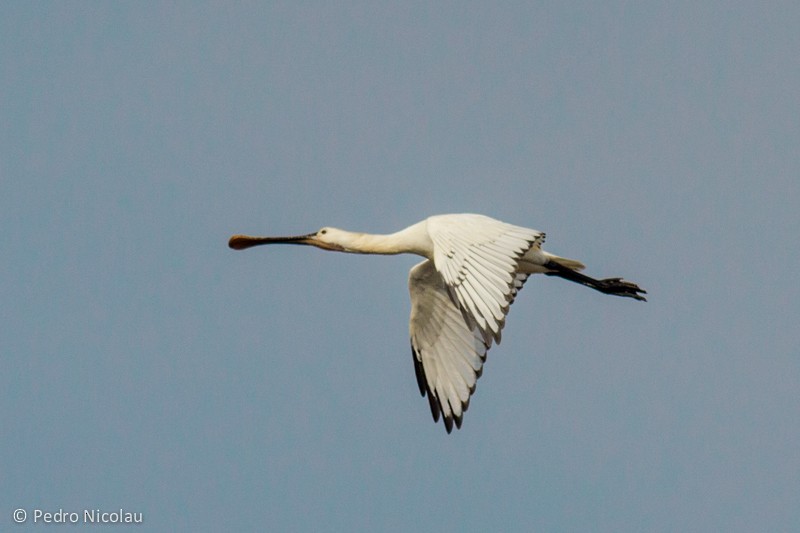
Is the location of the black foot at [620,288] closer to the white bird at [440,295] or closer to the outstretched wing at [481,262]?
the white bird at [440,295]

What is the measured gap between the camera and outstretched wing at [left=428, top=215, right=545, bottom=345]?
15250 millimetres

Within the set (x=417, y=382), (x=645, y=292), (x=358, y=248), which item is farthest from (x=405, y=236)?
(x=645, y=292)

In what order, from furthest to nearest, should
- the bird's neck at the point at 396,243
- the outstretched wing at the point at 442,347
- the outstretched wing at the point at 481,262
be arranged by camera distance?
the outstretched wing at the point at 442,347 < the bird's neck at the point at 396,243 < the outstretched wing at the point at 481,262

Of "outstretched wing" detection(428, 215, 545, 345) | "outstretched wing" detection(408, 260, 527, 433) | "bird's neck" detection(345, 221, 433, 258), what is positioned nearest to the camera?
"outstretched wing" detection(428, 215, 545, 345)

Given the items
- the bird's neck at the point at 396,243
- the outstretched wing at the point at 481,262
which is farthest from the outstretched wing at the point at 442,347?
the outstretched wing at the point at 481,262

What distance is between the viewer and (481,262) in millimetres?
15781

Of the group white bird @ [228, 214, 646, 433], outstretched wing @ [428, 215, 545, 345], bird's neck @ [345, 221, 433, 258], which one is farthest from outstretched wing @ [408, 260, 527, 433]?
outstretched wing @ [428, 215, 545, 345]

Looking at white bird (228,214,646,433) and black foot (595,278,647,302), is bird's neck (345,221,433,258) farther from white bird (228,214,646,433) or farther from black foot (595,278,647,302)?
black foot (595,278,647,302)

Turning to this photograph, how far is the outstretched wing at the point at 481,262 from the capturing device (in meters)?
15.2

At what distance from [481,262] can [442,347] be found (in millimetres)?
3574

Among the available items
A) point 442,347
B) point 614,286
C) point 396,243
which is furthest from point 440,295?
point 614,286

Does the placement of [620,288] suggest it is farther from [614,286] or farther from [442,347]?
[442,347]

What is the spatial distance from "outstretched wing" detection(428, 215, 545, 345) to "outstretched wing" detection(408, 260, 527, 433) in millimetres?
2102

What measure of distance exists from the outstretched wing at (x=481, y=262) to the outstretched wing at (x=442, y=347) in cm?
210
